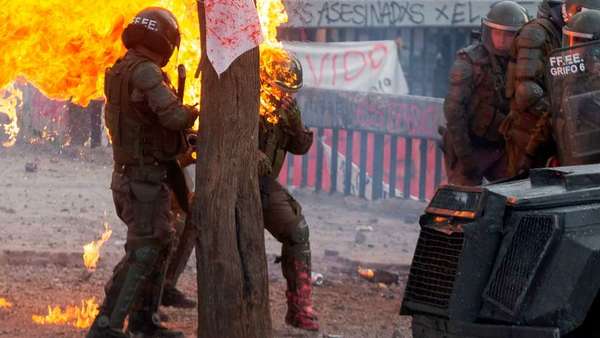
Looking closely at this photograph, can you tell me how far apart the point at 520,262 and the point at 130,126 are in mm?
3165

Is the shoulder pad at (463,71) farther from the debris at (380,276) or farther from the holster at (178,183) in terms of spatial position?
the holster at (178,183)

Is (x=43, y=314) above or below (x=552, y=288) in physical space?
below

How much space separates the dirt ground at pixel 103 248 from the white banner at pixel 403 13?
352 centimetres

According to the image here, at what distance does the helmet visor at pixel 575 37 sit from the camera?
305 inches

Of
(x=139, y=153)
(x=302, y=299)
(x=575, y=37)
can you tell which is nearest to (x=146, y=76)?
(x=139, y=153)

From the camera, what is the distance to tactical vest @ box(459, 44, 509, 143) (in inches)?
403

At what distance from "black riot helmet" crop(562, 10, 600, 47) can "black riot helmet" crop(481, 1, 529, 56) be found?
2.20m

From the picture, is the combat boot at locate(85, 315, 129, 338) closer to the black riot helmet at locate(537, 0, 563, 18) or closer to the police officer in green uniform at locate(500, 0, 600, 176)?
the police officer in green uniform at locate(500, 0, 600, 176)

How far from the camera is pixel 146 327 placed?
795 cm

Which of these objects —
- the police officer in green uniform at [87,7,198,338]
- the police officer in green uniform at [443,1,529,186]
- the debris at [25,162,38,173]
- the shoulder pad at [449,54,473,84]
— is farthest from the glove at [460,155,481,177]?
the debris at [25,162,38,173]

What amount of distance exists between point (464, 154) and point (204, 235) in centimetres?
422

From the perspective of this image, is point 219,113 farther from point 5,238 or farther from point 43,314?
point 5,238

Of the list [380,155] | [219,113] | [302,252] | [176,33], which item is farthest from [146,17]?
[380,155]

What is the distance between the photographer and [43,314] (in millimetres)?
8555
